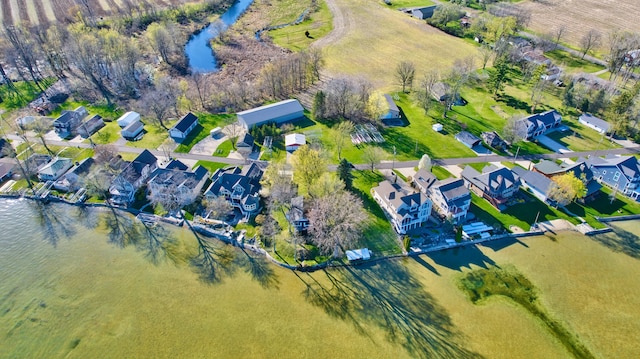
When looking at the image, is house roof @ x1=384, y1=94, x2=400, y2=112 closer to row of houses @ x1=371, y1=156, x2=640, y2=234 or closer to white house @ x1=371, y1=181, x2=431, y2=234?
row of houses @ x1=371, y1=156, x2=640, y2=234

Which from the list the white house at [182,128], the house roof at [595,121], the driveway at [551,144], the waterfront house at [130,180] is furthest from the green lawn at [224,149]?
the house roof at [595,121]

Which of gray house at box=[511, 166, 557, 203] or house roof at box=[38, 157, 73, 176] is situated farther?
house roof at box=[38, 157, 73, 176]

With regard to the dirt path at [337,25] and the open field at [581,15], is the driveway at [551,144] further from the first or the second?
the dirt path at [337,25]

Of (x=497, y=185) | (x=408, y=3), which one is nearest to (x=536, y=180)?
(x=497, y=185)

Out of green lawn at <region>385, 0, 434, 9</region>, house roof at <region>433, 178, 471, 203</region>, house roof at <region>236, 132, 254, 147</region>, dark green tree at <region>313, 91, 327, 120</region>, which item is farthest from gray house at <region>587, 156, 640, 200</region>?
green lawn at <region>385, 0, 434, 9</region>

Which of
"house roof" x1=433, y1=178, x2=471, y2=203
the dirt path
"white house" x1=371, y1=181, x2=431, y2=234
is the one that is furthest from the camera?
the dirt path

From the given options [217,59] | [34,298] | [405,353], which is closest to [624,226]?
[405,353]

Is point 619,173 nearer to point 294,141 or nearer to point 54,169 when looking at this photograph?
point 294,141
